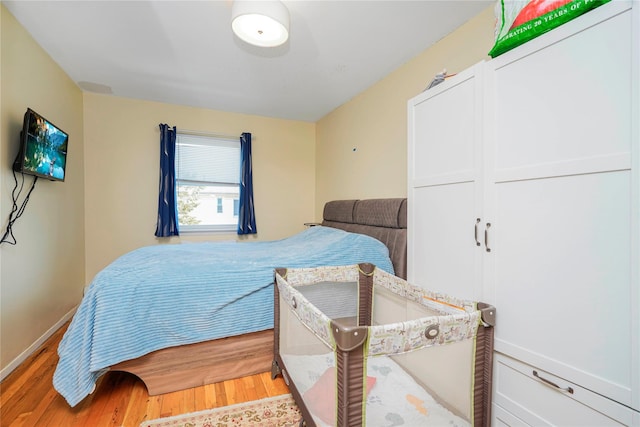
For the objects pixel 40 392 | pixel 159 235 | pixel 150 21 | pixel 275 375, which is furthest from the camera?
pixel 159 235

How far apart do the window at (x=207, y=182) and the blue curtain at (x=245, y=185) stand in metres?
0.12

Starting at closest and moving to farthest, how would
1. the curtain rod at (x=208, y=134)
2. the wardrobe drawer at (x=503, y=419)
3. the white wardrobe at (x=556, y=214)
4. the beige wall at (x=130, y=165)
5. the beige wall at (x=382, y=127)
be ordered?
the white wardrobe at (x=556, y=214), the wardrobe drawer at (x=503, y=419), the beige wall at (x=382, y=127), the beige wall at (x=130, y=165), the curtain rod at (x=208, y=134)

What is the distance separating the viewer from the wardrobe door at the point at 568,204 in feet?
2.84

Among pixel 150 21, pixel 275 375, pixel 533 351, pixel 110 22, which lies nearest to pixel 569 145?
pixel 533 351

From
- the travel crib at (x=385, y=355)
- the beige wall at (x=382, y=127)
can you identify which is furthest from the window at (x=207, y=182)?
the travel crib at (x=385, y=355)

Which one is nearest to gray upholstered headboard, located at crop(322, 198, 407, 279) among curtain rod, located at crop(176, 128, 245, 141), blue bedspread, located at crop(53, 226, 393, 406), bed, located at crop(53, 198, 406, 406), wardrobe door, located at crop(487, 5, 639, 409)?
bed, located at crop(53, 198, 406, 406)

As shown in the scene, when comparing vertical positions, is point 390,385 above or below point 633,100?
below

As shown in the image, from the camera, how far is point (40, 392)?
1676 mm

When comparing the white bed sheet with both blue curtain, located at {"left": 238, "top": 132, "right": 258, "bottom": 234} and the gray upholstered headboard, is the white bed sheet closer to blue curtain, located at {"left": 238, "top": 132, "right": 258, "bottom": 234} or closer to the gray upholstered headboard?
the gray upholstered headboard

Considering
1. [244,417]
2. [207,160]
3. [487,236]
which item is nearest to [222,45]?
[207,160]

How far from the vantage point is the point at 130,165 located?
3.42m

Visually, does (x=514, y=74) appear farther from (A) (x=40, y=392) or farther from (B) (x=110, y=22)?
(A) (x=40, y=392)

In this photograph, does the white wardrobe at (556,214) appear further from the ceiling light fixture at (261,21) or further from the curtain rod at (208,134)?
the curtain rod at (208,134)

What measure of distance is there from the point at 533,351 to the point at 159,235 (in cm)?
365
